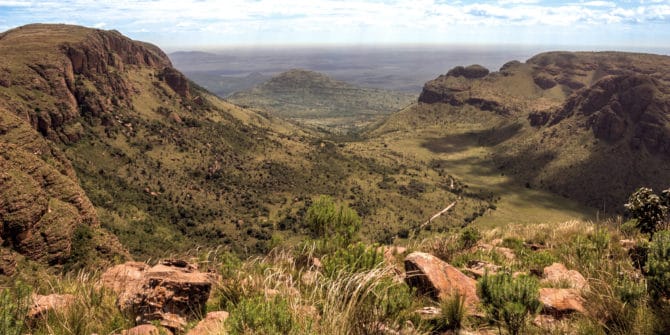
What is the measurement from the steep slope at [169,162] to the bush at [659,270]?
176 ft

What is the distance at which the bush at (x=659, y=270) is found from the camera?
19.9 feet

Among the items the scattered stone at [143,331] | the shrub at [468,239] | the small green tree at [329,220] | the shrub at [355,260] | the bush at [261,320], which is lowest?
the shrub at [468,239]

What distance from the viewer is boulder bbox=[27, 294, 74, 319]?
6.44 metres

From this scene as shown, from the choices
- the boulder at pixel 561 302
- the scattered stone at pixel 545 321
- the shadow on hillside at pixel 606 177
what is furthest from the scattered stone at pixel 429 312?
the shadow on hillside at pixel 606 177

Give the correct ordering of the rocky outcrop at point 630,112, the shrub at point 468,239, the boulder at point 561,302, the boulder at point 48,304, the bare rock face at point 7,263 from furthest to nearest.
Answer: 1. the rocky outcrop at point 630,112
2. the bare rock face at point 7,263
3. the shrub at point 468,239
4. the boulder at point 561,302
5. the boulder at point 48,304

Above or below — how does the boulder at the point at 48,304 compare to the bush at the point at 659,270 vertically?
below

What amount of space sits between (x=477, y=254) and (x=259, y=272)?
325 inches

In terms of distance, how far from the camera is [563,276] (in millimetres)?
9180

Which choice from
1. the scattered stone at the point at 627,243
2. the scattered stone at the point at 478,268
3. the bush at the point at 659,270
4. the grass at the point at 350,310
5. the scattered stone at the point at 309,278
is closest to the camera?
the grass at the point at 350,310

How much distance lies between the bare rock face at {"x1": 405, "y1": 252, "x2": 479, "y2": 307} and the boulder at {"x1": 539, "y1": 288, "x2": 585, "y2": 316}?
4.40ft

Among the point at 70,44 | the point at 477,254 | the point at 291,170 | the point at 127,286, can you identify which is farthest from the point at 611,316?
the point at 70,44

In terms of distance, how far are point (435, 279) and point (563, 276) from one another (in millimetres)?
3878

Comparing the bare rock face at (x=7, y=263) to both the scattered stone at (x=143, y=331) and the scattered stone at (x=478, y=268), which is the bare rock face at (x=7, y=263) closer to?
the scattered stone at (x=143, y=331)

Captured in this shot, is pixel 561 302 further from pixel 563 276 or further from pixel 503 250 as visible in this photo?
pixel 503 250
